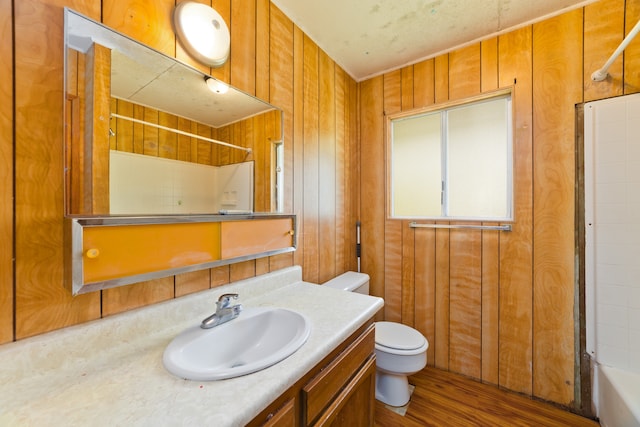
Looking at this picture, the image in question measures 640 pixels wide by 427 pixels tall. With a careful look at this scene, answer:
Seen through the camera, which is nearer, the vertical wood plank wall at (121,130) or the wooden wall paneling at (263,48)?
the vertical wood plank wall at (121,130)

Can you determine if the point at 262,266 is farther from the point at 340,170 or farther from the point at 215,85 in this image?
the point at 340,170

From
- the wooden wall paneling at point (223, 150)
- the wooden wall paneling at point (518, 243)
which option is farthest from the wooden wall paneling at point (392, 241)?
the wooden wall paneling at point (223, 150)

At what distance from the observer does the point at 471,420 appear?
1.43 meters

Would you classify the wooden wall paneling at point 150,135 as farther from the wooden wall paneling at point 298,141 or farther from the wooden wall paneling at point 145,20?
the wooden wall paneling at point 298,141

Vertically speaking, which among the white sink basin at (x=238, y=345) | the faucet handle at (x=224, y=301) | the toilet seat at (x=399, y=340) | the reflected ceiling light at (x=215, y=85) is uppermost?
the reflected ceiling light at (x=215, y=85)

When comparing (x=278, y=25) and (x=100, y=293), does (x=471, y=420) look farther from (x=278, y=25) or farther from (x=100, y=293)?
(x=278, y=25)

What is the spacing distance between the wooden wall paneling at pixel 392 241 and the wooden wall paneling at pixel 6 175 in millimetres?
1998

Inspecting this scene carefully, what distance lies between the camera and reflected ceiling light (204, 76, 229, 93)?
1.07m

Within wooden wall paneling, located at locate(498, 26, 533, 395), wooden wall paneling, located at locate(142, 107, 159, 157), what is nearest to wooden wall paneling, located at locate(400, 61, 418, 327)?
wooden wall paneling, located at locate(498, 26, 533, 395)

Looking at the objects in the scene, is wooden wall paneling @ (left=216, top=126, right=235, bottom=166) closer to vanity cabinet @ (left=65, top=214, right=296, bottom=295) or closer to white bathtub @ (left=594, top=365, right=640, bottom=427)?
vanity cabinet @ (left=65, top=214, right=296, bottom=295)

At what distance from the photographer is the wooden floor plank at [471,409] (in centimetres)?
141

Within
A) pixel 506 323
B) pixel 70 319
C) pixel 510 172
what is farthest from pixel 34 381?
pixel 510 172

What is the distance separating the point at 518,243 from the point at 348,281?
1.17 meters

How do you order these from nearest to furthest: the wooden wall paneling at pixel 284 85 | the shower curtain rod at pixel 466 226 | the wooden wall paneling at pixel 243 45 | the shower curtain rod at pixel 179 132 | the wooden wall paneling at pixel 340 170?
the shower curtain rod at pixel 179 132 < the wooden wall paneling at pixel 243 45 < the wooden wall paneling at pixel 284 85 < the shower curtain rod at pixel 466 226 < the wooden wall paneling at pixel 340 170
